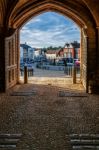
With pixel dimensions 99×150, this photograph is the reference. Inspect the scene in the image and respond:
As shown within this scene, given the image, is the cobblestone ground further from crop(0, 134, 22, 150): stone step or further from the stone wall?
the stone wall

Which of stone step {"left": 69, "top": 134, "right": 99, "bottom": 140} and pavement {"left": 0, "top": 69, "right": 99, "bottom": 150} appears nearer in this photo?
pavement {"left": 0, "top": 69, "right": 99, "bottom": 150}

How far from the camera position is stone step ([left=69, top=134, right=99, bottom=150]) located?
734 centimetres

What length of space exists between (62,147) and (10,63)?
41.9 ft

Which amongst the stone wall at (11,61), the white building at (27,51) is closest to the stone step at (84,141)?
the stone wall at (11,61)

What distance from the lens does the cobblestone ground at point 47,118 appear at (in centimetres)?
805

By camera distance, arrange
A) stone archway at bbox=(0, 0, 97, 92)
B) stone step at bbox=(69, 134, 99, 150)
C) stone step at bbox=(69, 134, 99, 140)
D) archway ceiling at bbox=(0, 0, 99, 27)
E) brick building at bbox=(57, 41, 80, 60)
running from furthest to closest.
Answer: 1. brick building at bbox=(57, 41, 80, 60)
2. stone archway at bbox=(0, 0, 97, 92)
3. archway ceiling at bbox=(0, 0, 99, 27)
4. stone step at bbox=(69, 134, 99, 140)
5. stone step at bbox=(69, 134, 99, 150)

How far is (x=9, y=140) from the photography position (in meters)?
7.99

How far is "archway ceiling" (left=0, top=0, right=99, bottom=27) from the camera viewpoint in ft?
55.9

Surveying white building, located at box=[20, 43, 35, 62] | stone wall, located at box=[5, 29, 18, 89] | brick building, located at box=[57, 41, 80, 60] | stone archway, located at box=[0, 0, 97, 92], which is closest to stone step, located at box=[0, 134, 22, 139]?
stone archway, located at box=[0, 0, 97, 92]

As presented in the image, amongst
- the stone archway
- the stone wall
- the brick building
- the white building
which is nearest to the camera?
the stone archway

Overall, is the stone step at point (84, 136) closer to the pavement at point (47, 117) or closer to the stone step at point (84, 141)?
the stone step at point (84, 141)

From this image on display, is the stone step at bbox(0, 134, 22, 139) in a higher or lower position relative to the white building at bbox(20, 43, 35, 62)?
lower

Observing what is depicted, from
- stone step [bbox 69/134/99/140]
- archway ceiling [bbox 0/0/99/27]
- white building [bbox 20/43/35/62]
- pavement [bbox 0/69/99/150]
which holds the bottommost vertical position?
pavement [bbox 0/69/99/150]

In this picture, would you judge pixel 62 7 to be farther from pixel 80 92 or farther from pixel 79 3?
pixel 80 92
